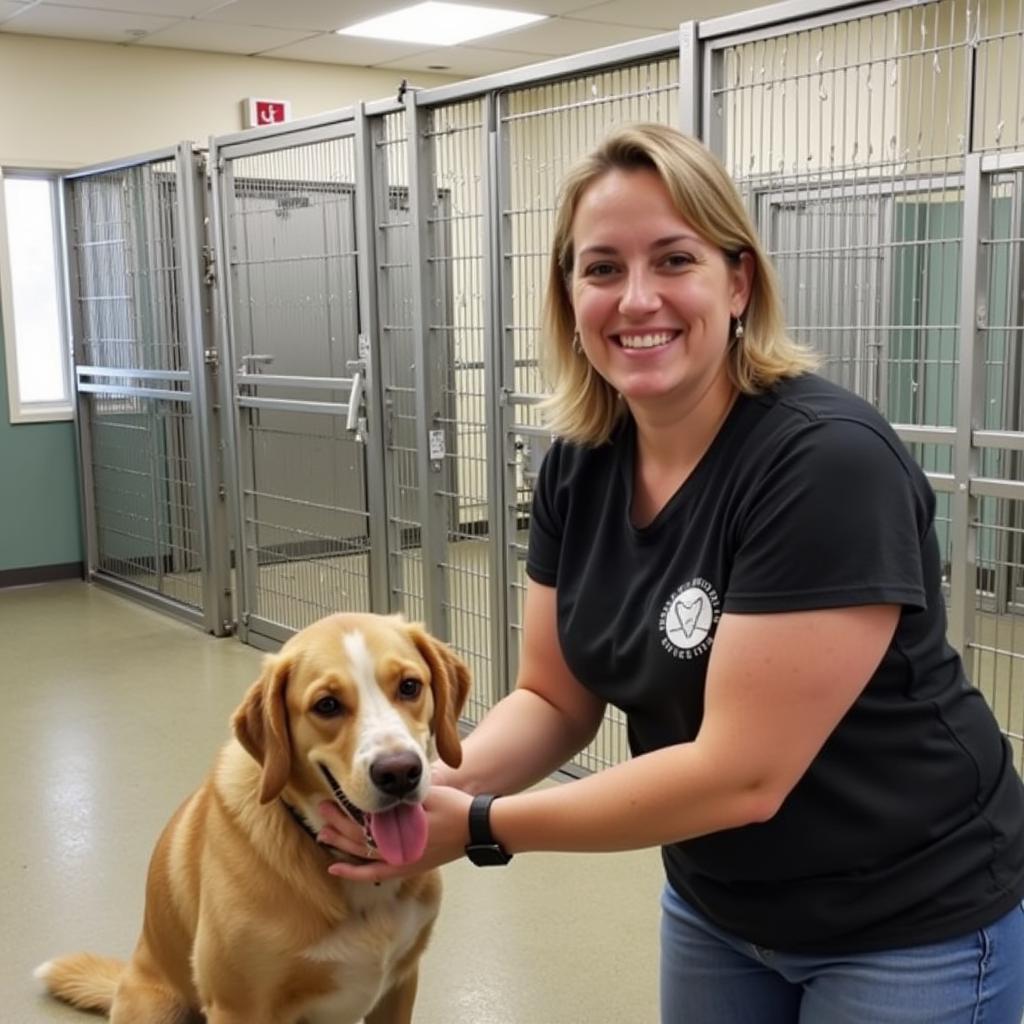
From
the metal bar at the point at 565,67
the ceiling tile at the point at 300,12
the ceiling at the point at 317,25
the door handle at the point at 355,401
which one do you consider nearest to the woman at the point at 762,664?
the metal bar at the point at 565,67

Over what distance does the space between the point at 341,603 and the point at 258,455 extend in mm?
823

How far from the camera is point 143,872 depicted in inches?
127

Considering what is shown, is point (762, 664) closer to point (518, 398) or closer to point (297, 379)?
point (518, 398)

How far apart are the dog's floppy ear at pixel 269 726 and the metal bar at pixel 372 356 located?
2735 millimetres

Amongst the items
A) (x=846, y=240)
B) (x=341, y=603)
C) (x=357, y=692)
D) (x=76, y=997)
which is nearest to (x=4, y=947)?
(x=76, y=997)

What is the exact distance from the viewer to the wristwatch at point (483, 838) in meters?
1.33

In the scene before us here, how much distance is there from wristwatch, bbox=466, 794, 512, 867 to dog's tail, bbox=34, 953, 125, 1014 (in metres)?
1.47

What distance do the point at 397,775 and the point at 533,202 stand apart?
2.44m

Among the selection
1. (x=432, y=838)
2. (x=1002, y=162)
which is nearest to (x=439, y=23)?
(x=1002, y=162)

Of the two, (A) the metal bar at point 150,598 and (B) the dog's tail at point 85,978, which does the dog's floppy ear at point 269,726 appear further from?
(A) the metal bar at point 150,598

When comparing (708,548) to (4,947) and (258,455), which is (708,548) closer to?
(4,947)

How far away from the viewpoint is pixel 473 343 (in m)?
4.03

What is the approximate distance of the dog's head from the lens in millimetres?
1525

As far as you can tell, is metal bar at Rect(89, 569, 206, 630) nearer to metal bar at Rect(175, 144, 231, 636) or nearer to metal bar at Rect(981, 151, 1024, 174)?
metal bar at Rect(175, 144, 231, 636)
